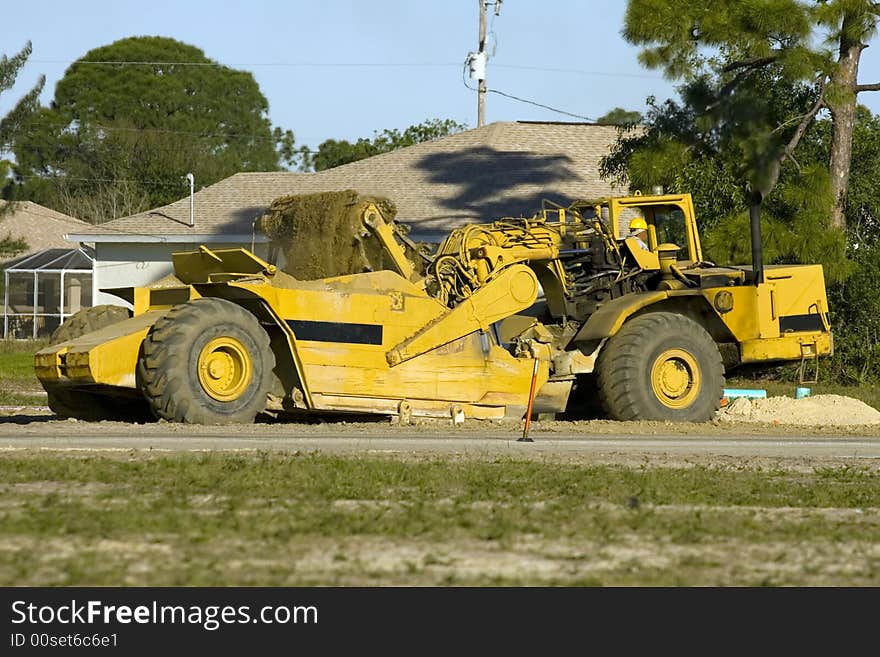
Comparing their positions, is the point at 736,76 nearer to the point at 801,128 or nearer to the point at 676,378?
the point at 801,128

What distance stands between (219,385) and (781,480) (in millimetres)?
6347

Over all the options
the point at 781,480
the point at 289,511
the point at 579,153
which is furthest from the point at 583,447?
the point at 579,153

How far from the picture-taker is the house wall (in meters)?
38.9

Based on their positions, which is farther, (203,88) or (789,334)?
(203,88)

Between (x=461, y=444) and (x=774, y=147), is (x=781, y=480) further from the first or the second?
(x=774, y=147)

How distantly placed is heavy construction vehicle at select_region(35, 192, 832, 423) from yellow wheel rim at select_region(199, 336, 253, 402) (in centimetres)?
2

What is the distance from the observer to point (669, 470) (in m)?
12.1

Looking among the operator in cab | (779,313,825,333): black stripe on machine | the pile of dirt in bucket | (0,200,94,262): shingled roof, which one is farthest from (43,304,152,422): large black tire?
(0,200,94,262): shingled roof

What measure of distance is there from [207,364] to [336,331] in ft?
4.77

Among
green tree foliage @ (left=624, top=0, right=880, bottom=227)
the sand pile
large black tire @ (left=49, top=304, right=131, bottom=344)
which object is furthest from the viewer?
green tree foliage @ (left=624, top=0, right=880, bottom=227)

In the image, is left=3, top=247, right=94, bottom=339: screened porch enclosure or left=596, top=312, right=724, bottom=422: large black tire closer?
left=596, top=312, right=724, bottom=422: large black tire

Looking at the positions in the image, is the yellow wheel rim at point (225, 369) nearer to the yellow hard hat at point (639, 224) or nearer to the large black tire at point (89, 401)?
the large black tire at point (89, 401)

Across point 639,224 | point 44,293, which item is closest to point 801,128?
point 639,224

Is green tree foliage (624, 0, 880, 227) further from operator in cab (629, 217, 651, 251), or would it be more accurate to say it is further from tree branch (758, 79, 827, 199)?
operator in cab (629, 217, 651, 251)
